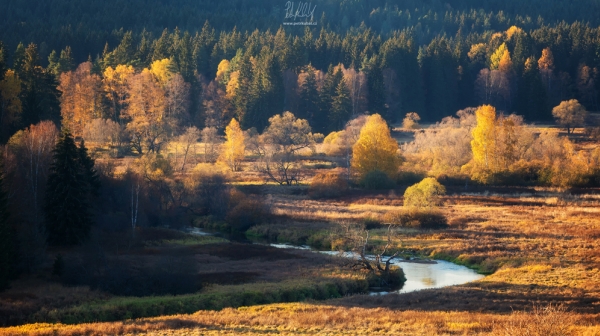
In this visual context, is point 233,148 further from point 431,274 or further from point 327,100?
point 431,274

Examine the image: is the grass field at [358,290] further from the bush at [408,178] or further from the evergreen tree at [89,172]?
the bush at [408,178]

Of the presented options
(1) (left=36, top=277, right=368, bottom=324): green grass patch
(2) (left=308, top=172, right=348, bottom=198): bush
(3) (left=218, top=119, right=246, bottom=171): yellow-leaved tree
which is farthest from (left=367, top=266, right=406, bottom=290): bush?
(3) (left=218, top=119, right=246, bottom=171): yellow-leaved tree

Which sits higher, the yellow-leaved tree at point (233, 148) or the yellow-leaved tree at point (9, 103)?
the yellow-leaved tree at point (9, 103)

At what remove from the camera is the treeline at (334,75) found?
383 feet

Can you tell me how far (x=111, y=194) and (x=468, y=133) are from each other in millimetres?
56739

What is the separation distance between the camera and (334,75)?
123750 millimetres

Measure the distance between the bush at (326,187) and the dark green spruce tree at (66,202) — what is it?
3256 centimetres

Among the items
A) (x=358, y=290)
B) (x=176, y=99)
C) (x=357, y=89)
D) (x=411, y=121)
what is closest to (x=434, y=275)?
(x=358, y=290)

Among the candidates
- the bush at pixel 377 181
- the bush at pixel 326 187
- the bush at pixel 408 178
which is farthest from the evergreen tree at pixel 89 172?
the bush at pixel 408 178

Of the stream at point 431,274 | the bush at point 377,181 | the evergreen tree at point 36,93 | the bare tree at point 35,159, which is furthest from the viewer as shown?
the bush at point 377,181

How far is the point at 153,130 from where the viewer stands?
99250 millimetres

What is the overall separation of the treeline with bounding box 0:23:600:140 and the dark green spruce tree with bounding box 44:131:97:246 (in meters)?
49.6

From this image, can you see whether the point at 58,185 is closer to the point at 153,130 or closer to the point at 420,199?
the point at 420,199

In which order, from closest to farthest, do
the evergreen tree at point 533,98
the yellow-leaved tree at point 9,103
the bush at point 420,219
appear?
1. the bush at point 420,219
2. the yellow-leaved tree at point 9,103
3. the evergreen tree at point 533,98
